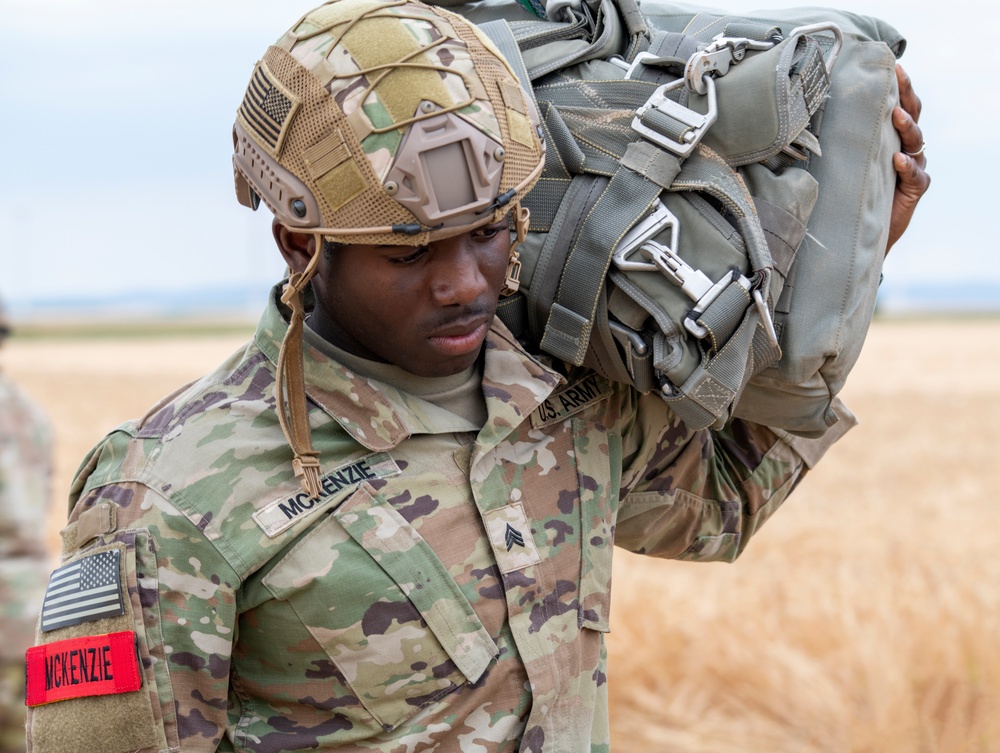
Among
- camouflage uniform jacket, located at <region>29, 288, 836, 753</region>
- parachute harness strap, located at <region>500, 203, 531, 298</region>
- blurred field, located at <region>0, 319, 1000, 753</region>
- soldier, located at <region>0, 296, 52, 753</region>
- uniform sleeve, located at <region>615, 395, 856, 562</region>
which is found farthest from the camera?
blurred field, located at <region>0, 319, 1000, 753</region>

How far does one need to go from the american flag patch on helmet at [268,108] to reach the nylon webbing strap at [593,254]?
594mm

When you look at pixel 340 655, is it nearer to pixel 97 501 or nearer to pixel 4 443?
pixel 97 501

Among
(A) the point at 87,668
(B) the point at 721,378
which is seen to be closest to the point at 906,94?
(B) the point at 721,378

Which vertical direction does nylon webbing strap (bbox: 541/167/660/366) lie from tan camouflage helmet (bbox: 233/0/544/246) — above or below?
below

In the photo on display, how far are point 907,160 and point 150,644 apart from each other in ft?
5.79

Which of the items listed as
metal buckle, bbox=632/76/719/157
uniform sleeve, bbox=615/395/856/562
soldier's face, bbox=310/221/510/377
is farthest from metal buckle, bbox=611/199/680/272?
uniform sleeve, bbox=615/395/856/562

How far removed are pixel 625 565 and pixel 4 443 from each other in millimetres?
3530

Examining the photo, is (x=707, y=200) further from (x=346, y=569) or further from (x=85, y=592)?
(x=85, y=592)

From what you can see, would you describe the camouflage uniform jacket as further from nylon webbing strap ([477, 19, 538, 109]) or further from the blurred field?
the blurred field

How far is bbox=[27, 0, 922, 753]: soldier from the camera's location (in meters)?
1.99

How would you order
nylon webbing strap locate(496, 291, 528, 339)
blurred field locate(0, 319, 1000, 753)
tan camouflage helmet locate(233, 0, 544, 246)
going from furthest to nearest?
blurred field locate(0, 319, 1000, 753) → nylon webbing strap locate(496, 291, 528, 339) → tan camouflage helmet locate(233, 0, 544, 246)

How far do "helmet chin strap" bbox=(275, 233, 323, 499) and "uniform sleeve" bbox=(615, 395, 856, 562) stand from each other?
77 centimetres

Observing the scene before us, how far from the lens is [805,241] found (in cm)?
236

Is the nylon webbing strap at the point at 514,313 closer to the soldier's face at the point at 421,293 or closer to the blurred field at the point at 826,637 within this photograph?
the soldier's face at the point at 421,293
